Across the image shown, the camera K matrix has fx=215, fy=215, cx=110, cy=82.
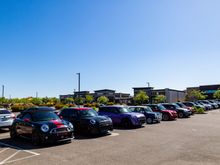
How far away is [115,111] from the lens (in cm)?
1644

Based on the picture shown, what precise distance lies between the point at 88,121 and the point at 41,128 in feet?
10.8

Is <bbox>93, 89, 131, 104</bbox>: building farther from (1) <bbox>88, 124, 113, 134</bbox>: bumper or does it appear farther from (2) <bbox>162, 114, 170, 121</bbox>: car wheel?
(1) <bbox>88, 124, 113, 134</bbox>: bumper

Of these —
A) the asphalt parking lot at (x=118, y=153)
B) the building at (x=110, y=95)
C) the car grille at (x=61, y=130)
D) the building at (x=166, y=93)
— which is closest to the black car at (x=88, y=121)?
the asphalt parking lot at (x=118, y=153)

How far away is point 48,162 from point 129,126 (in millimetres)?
9271

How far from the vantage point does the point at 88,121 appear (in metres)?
12.0

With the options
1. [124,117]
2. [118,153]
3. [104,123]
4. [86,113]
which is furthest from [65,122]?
[124,117]

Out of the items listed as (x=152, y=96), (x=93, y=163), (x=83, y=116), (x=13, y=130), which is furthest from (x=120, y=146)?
(x=152, y=96)

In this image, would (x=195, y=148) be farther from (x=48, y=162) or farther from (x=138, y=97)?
(x=138, y=97)

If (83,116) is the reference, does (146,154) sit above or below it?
below

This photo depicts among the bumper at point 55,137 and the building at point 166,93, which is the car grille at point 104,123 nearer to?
the bumper at point 55,137

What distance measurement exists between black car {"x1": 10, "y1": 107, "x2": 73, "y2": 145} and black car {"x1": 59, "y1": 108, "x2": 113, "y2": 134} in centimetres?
185

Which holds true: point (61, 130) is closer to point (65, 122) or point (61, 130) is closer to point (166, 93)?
point (65, 122)

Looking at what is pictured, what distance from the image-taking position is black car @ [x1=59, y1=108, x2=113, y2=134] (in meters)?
11.8

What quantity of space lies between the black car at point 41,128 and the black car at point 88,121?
6.06 ft
